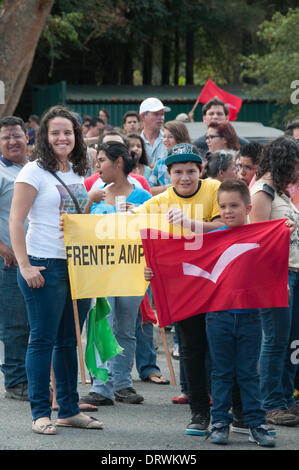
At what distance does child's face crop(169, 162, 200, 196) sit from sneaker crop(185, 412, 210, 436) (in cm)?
153

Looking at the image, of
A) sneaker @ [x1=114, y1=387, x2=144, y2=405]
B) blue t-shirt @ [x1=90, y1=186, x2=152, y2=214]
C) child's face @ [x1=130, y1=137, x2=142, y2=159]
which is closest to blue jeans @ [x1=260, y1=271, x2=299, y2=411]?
sneaker @ [x1=114, y1=387, x2=144, y2=405]

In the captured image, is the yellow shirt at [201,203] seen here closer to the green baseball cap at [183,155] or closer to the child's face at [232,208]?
the green baseball cap at [183,155]

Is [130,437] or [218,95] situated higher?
[218,95]

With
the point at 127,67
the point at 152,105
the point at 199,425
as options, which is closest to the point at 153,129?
the point at 152,105

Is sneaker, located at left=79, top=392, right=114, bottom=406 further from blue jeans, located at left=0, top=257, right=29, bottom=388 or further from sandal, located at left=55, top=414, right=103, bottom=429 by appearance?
sandal, located at left=55, top=414, right=103, bottom=429

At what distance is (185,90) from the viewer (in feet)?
104

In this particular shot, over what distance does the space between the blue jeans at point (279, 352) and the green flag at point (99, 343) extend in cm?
106

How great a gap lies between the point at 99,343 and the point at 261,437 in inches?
55.0

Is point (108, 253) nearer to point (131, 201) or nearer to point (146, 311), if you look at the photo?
point (131, 201)

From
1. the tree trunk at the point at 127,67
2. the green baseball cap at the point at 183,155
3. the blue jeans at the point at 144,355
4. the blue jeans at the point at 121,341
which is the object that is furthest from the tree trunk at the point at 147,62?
the green baseball cap at the point at 183,155

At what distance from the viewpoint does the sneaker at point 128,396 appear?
22.9 feet

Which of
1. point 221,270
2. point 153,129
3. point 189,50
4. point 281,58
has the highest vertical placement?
point 189,50

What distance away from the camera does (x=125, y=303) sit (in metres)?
6.96

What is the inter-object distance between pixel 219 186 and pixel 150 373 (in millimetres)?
2475
